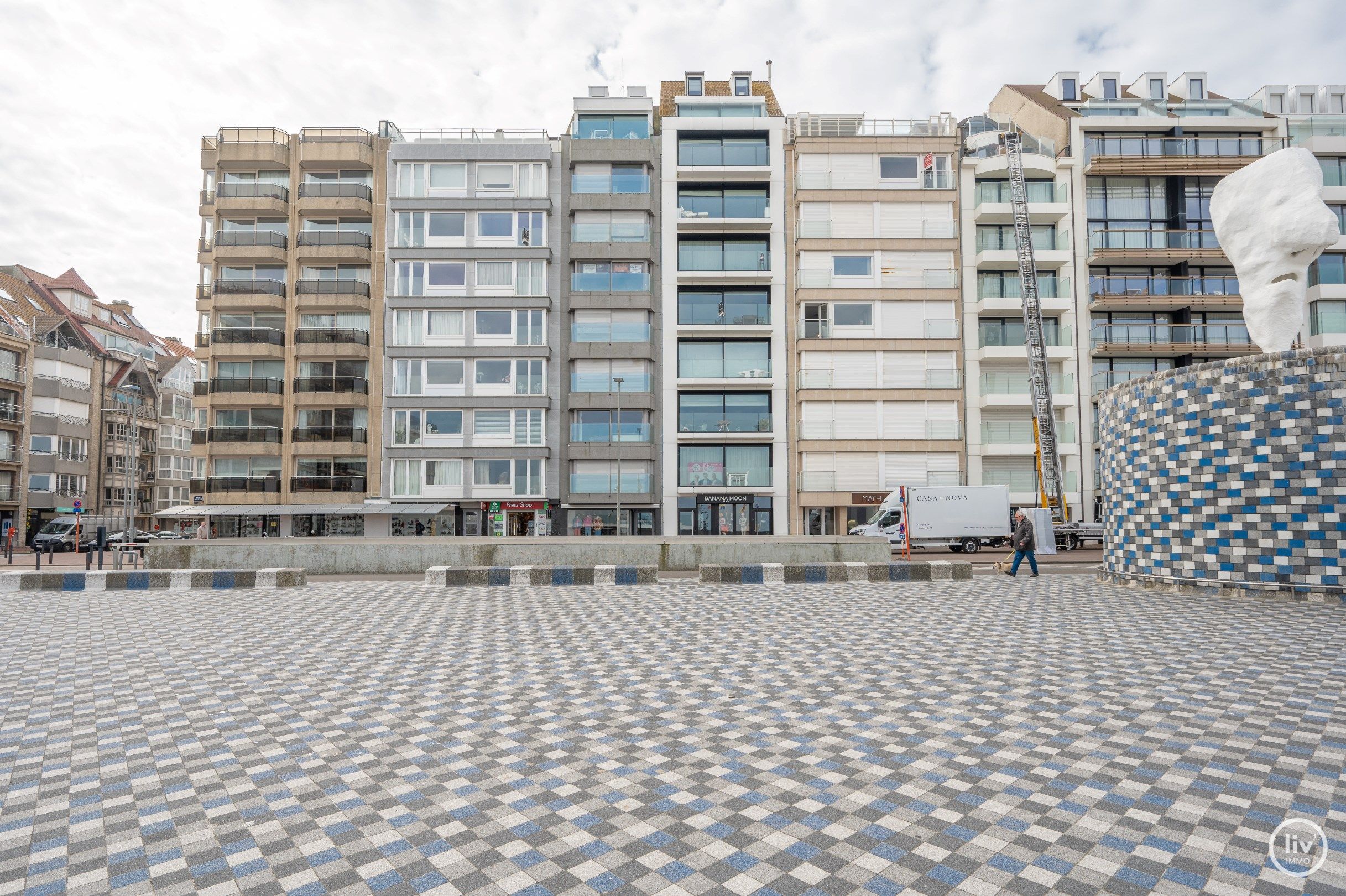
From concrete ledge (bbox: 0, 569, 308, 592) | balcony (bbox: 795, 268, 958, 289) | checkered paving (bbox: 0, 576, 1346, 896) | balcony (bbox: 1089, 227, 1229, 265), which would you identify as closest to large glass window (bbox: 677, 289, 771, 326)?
balcony (bbox: 795, 268, 958, 289)

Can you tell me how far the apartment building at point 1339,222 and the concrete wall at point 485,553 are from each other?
113 ft

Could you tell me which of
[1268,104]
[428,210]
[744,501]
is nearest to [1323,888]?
[744,501]

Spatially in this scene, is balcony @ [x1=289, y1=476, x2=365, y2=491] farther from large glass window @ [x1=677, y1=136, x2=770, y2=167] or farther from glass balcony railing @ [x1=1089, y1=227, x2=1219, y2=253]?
glass balcony railing @ [x1=1089, y1=227, x2=1219, y2=253]

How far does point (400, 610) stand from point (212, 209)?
4072 centimetres

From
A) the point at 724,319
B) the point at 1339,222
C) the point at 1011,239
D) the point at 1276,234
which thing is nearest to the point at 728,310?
the point at 724,319

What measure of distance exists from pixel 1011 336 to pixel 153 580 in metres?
39.7

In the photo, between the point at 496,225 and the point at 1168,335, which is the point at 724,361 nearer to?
the point at 496,225

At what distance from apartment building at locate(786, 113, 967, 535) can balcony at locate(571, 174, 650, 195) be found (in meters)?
8.55

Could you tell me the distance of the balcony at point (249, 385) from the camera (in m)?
41.8

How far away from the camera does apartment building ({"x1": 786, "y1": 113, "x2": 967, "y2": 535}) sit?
39.5m

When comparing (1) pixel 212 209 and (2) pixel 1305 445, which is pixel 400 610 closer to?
(2) pixel 1305 445

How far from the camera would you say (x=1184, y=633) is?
33.1 feet

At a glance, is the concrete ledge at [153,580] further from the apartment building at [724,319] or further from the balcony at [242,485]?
the apartment building at [724,319]

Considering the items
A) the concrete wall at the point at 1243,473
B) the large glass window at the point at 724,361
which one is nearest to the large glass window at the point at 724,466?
the large glass window at the point at 724,361
